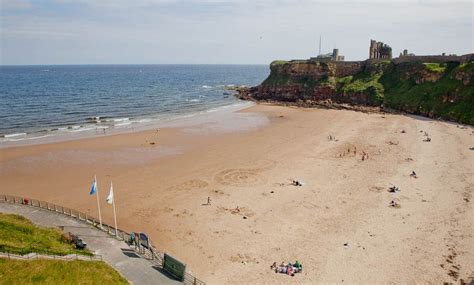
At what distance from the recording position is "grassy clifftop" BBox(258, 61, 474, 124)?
62375 mm

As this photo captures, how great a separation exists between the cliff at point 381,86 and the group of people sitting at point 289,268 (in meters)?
49.3

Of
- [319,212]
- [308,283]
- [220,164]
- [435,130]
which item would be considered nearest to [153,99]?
[220,164]

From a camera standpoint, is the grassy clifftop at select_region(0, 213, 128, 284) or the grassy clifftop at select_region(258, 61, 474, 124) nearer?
the grassy clifftop at select_region(0, 213, 128, 284)

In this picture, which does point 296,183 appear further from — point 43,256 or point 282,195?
point 43,256

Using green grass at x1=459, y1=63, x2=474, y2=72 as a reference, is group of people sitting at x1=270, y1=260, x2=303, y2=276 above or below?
below

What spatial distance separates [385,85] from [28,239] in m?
75.6

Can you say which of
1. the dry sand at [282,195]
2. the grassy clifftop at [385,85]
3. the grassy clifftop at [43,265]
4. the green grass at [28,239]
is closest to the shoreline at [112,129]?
the dry sand at [282,195]

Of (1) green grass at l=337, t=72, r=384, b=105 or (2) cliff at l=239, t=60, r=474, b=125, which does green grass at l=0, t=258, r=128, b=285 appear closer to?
(2) cliff at l=239, t=60, r=474, b=125

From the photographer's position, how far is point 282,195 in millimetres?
31281

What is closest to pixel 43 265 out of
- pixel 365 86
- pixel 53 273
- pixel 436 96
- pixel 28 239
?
pixel 53 273

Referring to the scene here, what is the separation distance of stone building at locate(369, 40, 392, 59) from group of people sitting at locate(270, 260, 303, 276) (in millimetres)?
86160

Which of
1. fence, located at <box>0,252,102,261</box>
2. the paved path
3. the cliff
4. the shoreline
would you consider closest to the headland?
the cliff

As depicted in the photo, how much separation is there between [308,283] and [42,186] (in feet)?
81.8

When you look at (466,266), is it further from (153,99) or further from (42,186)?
(153,99)
